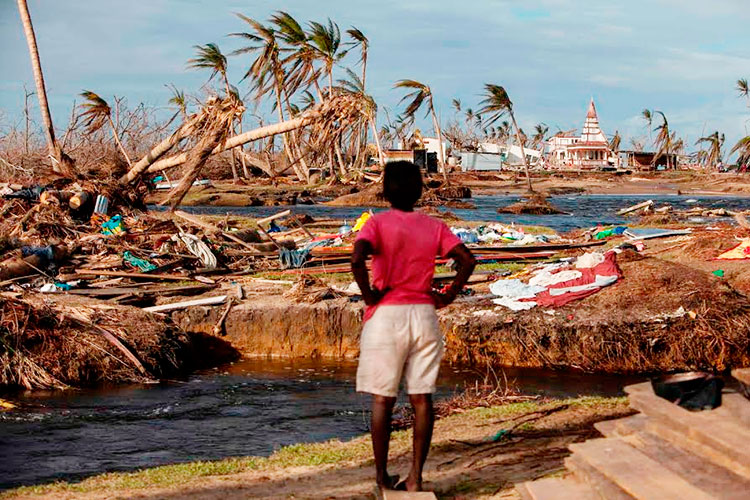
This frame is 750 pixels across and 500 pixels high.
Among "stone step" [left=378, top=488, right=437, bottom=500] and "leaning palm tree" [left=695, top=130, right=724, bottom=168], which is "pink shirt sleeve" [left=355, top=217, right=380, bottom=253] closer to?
"stone step" [left=378, top=488, right=437, bottom=500]

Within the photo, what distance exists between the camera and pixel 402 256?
178 inches

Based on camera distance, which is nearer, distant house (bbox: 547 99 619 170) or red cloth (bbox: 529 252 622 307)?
red cloth (bbox: 529 252 622 307)

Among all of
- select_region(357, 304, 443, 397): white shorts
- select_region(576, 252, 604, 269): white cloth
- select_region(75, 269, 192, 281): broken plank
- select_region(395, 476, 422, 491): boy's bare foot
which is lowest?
select_region(75, 269, 192, 281): broken plank

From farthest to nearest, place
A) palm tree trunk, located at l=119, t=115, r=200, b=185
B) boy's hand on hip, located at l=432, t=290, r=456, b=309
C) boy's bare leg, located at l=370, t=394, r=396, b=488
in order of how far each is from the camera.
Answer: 1. palm tree trunk, located at l=119, t=115, r=200, b=185
2. boy's hand on hip, located at l=432, t=290, r=456, b=309
3. boy's bare leg, located at l=370, t=394, r=396, b=488

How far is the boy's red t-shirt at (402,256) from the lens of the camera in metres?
4.52

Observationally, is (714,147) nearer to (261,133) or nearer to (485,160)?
(485,160)

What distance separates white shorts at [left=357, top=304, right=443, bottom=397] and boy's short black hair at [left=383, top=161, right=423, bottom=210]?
533 millimetres

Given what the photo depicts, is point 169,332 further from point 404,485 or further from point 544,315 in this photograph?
point 404,485

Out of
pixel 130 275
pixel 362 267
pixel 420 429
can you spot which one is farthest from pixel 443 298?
pixel 130 275

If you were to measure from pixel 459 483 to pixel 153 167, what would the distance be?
603 inches

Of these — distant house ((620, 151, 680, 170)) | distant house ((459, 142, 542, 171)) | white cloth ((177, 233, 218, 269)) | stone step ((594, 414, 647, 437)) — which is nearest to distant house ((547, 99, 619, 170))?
distant house ((620, 151, 680, 170))

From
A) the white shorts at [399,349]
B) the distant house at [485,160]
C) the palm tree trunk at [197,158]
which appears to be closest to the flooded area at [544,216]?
the palm tree trunk at [197,158]

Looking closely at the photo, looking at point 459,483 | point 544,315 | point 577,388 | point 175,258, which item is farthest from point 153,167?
point 459,483

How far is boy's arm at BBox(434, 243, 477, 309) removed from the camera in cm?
463
